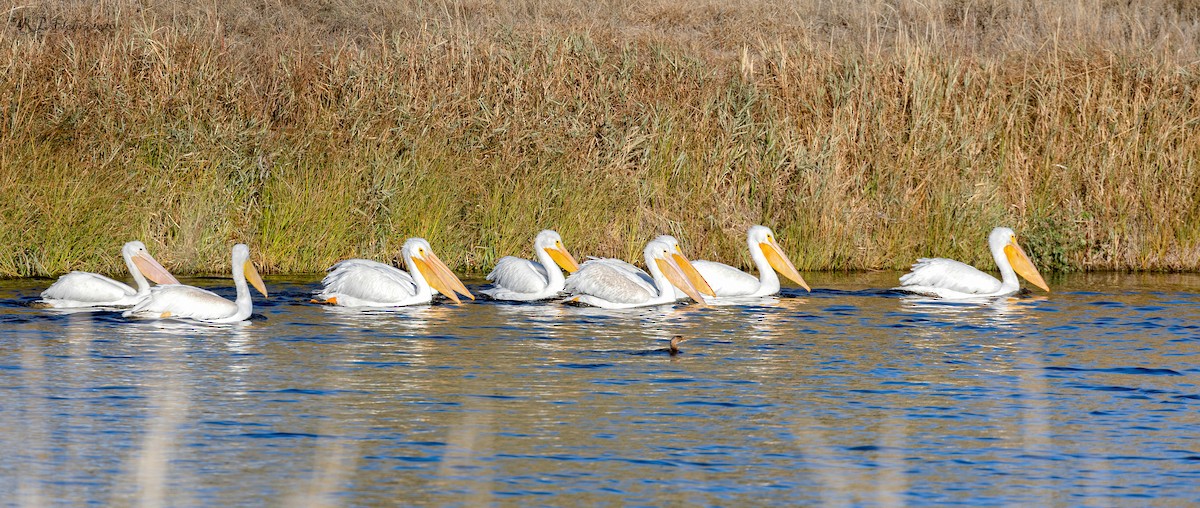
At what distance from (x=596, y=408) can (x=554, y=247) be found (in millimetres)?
5477

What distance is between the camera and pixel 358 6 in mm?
24672

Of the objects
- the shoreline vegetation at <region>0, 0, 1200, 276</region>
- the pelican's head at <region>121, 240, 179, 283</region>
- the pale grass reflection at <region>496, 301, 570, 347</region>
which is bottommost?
the pale grass reflection at <region>496, 301, 570, 347</region>

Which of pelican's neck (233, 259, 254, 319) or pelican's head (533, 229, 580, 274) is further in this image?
pelican's head (533, 229, 580, 274)

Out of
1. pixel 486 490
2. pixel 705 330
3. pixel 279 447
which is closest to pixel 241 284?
pixel 705 330

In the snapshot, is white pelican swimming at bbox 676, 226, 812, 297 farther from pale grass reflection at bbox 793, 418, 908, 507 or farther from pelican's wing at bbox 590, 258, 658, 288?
pale grass reflection at bbox 793, 418, 908, 507

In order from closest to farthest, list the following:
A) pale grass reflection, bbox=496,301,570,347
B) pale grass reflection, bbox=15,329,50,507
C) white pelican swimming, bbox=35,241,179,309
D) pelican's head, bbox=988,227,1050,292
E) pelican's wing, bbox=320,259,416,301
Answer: pale grass reflection, bbox=15,329,50,507, pale grass reflection, bbox=496,301,570,347, white pelican swimming, bbox=35,241,179,309, pelican's wing, bbox=320,259,416,301, pelican's head, bbox=988,227,1050,292

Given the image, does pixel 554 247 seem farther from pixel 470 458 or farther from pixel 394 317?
pixel 470 458

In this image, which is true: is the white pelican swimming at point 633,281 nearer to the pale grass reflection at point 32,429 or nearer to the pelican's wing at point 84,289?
the pelican's wing at point 84,289

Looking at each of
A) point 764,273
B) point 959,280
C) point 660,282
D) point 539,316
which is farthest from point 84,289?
point 959,280

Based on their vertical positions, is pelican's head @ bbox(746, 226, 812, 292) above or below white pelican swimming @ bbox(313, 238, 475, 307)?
above

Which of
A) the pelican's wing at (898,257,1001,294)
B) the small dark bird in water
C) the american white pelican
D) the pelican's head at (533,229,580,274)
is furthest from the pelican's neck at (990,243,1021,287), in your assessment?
the small dark bird in water

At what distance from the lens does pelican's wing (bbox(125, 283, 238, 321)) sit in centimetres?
991

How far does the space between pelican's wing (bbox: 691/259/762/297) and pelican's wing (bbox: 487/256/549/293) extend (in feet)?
3.95

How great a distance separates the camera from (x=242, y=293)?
1018cm
